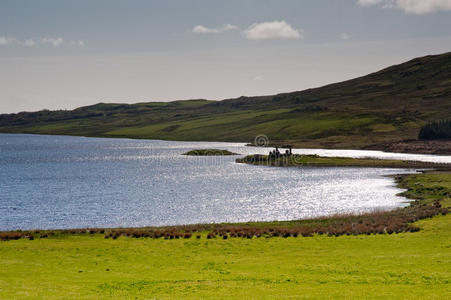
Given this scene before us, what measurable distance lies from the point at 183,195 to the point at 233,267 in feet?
210

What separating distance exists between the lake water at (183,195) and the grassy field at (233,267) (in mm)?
22610

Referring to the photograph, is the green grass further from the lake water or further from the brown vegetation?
the brown vegetation

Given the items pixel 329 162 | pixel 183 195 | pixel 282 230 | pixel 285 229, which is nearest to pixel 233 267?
pixel 282 230

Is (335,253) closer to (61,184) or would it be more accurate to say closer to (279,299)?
(279,299)

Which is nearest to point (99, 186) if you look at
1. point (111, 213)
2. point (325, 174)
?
point (111, 213)

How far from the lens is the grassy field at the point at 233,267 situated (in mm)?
30125

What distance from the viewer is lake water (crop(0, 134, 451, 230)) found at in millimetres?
76188

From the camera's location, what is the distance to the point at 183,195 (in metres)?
102

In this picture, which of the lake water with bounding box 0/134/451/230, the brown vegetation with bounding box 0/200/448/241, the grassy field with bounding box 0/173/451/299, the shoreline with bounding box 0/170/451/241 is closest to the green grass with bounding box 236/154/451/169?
the lake water with bounding box 0/134/451/230

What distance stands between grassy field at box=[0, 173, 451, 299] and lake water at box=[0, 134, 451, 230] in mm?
22610

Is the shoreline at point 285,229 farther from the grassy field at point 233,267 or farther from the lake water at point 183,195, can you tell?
the lake water at point 183,195

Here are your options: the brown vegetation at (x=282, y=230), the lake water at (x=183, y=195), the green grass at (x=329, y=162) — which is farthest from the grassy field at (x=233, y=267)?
the green grass at (x=329, y=162)

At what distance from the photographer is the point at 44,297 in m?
28.8

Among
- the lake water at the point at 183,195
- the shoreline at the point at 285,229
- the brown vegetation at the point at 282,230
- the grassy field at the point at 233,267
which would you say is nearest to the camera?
the grassy field at the point at 233,267
